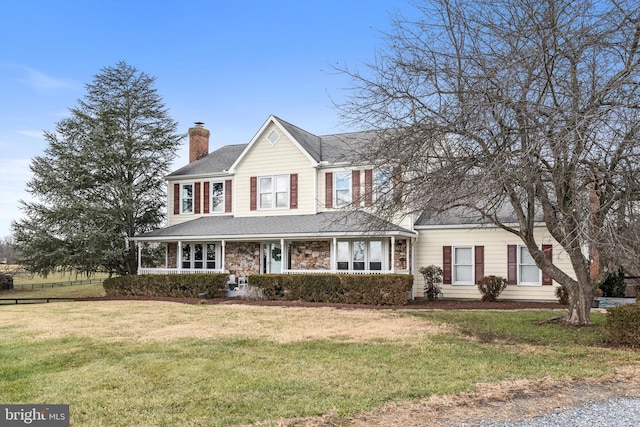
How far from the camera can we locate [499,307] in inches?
673

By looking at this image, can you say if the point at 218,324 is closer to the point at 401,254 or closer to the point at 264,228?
the point at 264,228

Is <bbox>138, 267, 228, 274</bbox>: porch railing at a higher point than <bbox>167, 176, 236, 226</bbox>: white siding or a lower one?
lower

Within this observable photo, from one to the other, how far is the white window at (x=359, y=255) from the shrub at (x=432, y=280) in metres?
1.84

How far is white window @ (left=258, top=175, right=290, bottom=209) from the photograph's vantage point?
23.0 metres

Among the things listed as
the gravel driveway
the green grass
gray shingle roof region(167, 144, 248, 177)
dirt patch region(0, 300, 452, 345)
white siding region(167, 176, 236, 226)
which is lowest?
dirt patch region(0, 300, 452, 345)

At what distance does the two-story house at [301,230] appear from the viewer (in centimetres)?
1953

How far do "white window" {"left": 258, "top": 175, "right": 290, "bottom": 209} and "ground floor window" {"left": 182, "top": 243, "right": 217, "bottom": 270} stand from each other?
3.17 metres

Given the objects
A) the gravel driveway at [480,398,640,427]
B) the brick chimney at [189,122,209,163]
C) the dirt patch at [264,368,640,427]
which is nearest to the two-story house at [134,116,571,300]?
the brick chimney at [189,122,209,163]

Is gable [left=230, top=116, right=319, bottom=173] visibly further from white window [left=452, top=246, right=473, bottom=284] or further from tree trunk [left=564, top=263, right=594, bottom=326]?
tree trunk [left=564, top=263, right=594, bottom=326]

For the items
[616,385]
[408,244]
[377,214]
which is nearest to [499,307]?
[408,244]

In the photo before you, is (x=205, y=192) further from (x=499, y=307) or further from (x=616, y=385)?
A: (x=616, y=385)

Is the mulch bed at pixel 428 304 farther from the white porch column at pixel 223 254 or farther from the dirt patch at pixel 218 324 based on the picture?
the white porch column at pixel 223 254

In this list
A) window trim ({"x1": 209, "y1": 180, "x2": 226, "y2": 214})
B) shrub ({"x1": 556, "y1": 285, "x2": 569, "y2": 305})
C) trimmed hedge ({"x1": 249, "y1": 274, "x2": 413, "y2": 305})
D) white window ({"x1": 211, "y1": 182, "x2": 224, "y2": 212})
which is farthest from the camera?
white window ({"x1": 211, "y1": 182, "x2": 224, "y2": 212})

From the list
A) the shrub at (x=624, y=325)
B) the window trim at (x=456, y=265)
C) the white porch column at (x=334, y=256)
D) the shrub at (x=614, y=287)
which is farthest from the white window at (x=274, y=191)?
the shrub at (x=624, y=325)
